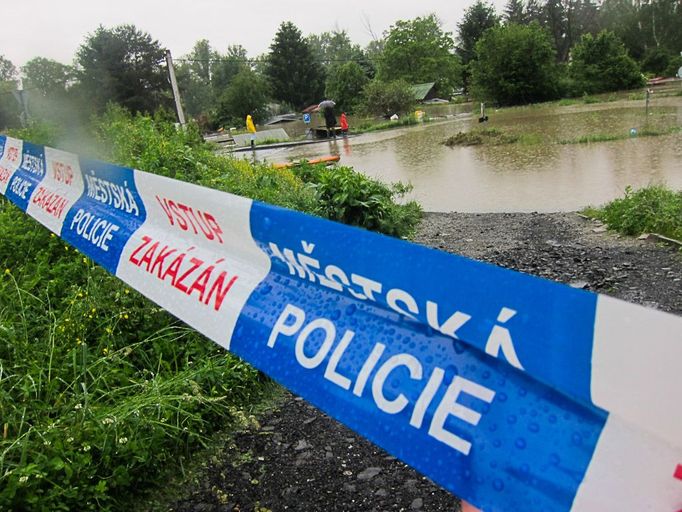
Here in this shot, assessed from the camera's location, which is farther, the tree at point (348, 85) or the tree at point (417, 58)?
the tree at point (417, 58)

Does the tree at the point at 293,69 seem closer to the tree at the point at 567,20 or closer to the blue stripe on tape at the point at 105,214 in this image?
the tree at the point at 567,20

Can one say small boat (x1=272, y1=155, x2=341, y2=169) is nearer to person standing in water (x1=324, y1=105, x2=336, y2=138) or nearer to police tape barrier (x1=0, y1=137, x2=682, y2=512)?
police tape barrier (x1=0, y1=137, x2=682, y2=512)

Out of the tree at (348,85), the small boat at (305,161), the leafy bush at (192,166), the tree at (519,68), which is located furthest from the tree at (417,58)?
the leafy bush at (192,166)

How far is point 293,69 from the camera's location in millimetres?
67500

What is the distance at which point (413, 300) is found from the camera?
1438 millimetres

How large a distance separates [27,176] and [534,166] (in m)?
11.1

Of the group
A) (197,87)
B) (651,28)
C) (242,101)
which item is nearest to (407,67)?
(242,101)

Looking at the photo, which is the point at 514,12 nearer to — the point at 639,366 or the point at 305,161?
the point at 305,161

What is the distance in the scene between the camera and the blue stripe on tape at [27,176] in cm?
527

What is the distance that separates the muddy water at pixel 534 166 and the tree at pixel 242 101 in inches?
1528

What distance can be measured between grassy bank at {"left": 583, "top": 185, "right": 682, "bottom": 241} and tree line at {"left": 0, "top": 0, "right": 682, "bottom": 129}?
1710cm

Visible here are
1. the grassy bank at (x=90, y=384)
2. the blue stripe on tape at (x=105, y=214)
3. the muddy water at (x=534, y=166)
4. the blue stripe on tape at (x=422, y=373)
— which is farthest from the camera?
the muddy water at (x=534, y=166)

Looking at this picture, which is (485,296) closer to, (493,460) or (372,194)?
(493,460)

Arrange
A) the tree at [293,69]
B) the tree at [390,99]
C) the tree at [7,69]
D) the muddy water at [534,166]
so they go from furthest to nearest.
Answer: the tree at [7,69] < the tree at [293,69] < the tree at [390,99] < the muddy water at [534,166]
